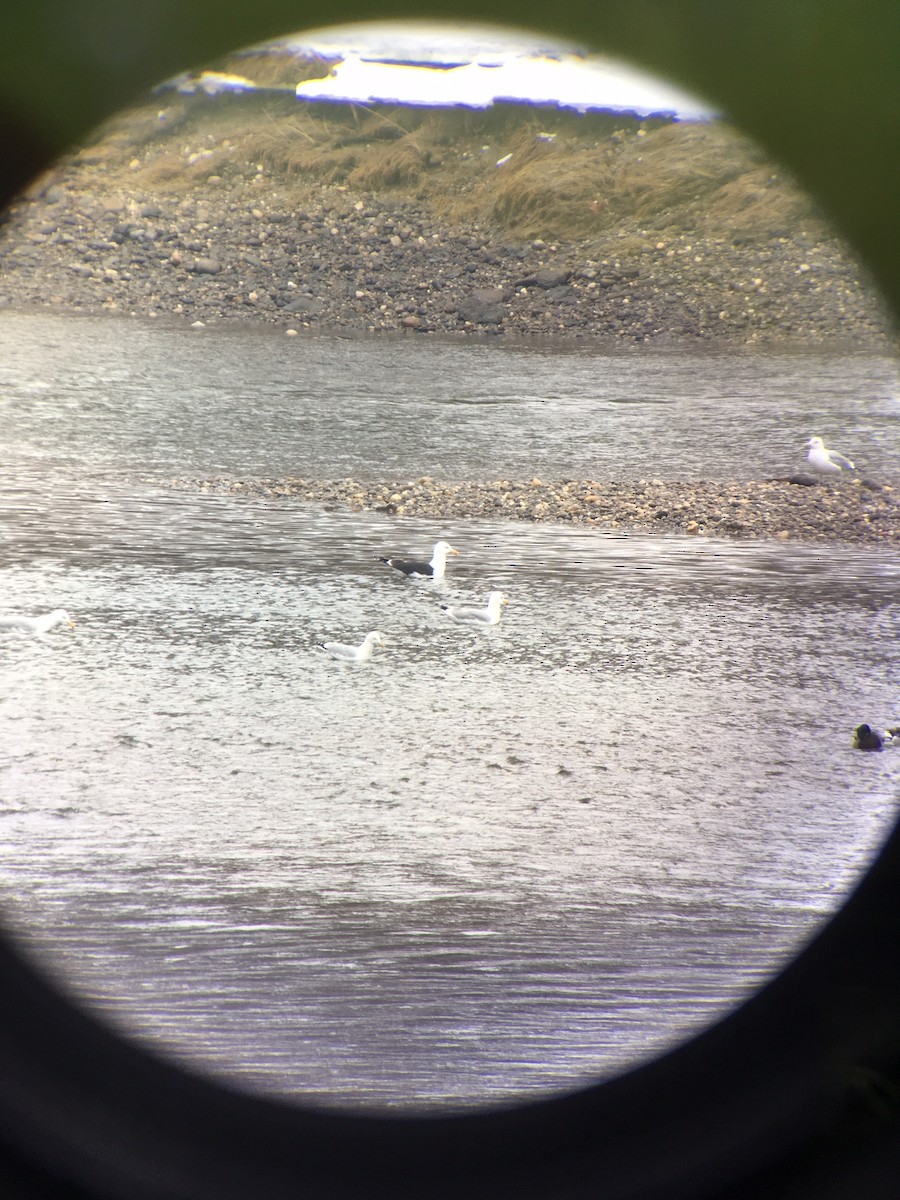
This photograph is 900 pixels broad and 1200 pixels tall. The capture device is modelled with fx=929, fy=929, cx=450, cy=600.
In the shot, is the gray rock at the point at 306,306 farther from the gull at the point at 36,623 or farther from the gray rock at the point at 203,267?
the gull at the point at 36,623

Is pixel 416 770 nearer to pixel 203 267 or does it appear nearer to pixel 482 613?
pixel 482 613

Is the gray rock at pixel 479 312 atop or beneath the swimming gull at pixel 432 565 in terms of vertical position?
atop

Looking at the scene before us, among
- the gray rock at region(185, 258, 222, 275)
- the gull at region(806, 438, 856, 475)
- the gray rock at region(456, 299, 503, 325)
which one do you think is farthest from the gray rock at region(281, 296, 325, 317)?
the gull at region(806, 438, 856, 475)

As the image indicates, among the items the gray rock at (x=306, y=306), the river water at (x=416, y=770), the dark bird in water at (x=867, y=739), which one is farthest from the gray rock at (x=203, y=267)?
the dark bird in water at (x=867, y=739)

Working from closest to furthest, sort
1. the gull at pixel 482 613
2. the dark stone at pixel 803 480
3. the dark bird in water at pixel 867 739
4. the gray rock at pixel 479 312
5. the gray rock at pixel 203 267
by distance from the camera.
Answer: the dark bird in water at pixel 867 739
the gull at pixel 482 613
the dark stone at pixel 803 480
the gray rock at pixel 479 312
the gray rock at pixel 203 267

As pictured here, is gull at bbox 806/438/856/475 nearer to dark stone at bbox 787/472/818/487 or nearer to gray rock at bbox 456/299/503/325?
dark stone at bbox 787/472/818/487

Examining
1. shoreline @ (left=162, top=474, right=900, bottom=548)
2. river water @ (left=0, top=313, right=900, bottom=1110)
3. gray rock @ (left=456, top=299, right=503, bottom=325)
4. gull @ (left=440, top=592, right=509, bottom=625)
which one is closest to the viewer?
river water @ (left=0, top=313, right=900, bottom=1110)
